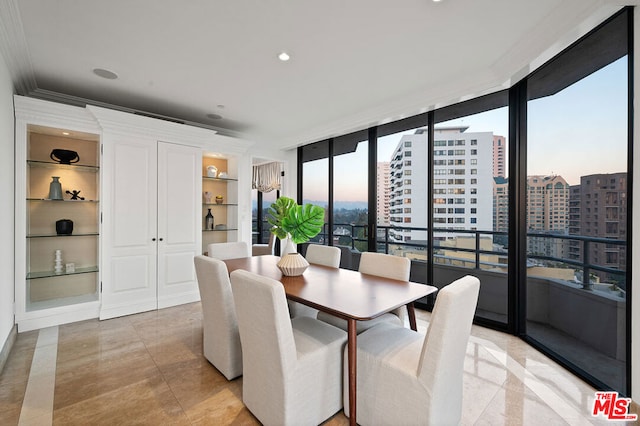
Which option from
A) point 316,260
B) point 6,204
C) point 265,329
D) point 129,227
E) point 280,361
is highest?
point 6,204

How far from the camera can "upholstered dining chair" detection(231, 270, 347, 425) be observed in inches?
60.4

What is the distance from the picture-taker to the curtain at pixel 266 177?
6039 millimetres

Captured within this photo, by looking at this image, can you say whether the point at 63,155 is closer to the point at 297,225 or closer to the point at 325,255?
the point at 297,225

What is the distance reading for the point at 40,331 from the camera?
3.05 m

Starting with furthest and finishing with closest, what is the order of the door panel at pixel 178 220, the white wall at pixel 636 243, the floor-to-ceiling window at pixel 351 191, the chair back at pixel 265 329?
the floor-to-ceiling window at pixel 351 191 < the door panel at pixel 178 220 < the white wall at pixel 636 243 < the chair back at pixel 265 329

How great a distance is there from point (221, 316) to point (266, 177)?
451 centimetres

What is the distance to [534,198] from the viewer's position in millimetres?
2850

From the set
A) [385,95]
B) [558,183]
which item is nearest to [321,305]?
[558,183]

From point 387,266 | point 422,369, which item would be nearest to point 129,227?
point 387,266

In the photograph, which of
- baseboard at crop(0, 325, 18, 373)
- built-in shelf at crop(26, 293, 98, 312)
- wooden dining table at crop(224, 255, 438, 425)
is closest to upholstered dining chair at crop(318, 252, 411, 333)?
wooden dining table at crop(224, 255, 438, 425)

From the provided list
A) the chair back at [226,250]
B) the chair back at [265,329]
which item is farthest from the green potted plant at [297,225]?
the chair back at [226,250]

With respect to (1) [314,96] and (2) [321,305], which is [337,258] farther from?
(1) [314,96]

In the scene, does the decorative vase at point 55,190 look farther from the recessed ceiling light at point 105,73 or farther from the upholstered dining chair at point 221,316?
the upholstered dining chair at point 221,316

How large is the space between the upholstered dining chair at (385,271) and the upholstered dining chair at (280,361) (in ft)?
1.67
